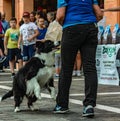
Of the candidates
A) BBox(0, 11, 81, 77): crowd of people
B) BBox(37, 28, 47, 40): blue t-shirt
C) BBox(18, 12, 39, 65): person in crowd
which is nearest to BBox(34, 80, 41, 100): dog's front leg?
BBox(0, 11, 81, 77): crowd of people

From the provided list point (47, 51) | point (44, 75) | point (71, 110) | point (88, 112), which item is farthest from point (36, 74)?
point (88, 112)

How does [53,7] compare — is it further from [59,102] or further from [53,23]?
[59,102]

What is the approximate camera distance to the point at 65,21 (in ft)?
23.2

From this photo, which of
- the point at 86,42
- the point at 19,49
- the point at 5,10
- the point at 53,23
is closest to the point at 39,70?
the point at 86,42

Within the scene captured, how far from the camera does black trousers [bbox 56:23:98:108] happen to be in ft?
23.1

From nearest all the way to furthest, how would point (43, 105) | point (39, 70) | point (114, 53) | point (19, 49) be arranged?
point (39, 70) < point (43, 105) < point (114, 53) < point (19, 49)

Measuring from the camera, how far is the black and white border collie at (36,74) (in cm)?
752

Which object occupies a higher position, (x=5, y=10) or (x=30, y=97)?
(x=5, y=10)

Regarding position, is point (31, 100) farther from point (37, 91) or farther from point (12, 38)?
point (12, 38)

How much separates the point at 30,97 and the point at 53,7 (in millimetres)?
14834

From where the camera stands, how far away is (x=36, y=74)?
7.55 metres

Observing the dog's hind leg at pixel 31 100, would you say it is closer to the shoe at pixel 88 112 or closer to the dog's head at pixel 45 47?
the dog's head at pixel 45 47

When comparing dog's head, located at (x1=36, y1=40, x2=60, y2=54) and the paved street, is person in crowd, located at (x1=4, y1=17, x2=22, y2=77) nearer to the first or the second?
the paved street

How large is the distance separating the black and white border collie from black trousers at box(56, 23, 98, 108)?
0.46m
